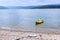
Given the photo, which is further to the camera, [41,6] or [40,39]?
[41,6]

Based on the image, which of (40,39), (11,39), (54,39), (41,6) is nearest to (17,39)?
(11,39)

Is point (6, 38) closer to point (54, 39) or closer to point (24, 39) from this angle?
point (24, 39)

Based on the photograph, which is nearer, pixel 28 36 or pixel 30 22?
pixel 28 36

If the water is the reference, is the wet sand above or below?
above

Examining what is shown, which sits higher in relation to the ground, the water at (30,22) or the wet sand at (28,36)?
the wet sand at (28,36)

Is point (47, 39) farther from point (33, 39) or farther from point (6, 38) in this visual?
point (6, 38)

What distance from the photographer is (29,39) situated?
12.8m

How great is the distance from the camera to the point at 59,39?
13281 mm

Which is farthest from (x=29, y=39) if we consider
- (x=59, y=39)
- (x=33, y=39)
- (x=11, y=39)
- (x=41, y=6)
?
(x=41, y=6)

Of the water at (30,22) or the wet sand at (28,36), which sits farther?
the water at (30,22)

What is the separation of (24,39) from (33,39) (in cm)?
59

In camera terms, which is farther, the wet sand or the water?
the water

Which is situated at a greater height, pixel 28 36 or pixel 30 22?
pixel 28 36

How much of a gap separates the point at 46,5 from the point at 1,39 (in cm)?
15574
